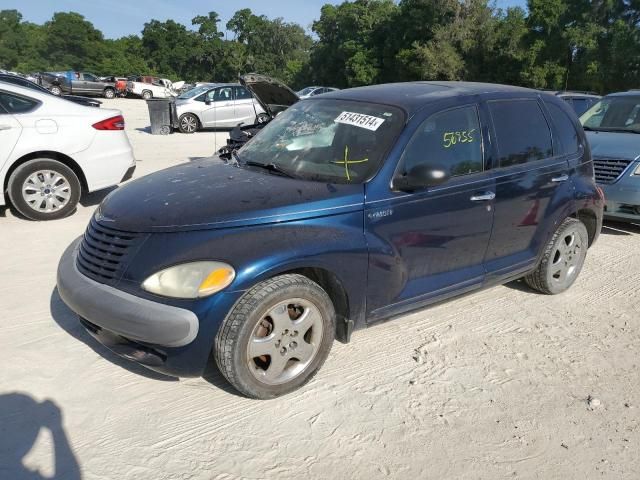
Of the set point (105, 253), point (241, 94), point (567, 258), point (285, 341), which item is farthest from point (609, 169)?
point (241, 94)

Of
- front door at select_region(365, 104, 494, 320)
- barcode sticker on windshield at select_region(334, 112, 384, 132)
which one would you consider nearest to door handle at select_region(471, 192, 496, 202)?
front door at select_region(365, 104, 494, 320)

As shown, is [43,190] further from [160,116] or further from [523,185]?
[160,116]

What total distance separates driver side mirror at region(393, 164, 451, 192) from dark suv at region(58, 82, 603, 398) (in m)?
0.01

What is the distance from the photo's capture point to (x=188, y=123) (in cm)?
1667

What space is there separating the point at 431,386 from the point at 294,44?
99.5 meters

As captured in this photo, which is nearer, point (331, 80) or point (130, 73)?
point (331, 80)

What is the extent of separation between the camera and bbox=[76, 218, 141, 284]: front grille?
2926 millimetres

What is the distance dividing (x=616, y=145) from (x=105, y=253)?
21.2 ft

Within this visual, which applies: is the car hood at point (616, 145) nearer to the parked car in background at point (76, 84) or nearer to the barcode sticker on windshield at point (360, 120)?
the barcode sticker on windshield at point (360, 120)

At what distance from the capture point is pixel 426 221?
3510 mm

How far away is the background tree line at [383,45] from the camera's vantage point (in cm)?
A: 3416

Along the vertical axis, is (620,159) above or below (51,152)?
above

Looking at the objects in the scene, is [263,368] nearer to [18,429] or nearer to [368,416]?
[368,416]

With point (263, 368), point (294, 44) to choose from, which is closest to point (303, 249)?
point (263, 368)
